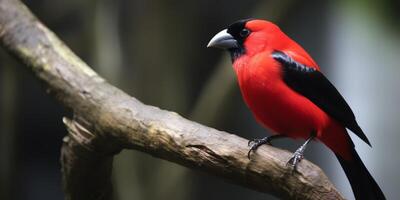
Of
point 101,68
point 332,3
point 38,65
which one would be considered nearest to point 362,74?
point 332,3

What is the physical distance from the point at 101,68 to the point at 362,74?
5.34ft

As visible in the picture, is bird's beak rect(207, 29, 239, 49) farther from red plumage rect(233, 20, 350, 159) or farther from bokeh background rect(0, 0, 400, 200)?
bokeh background rect(0, 0, 400, 200)

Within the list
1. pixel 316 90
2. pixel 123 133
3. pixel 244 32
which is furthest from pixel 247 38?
pixel 123 133

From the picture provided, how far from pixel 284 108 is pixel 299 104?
2.2 inches

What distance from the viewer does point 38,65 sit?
266cm

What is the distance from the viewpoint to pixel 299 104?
2.43m

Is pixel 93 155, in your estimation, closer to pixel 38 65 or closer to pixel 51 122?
pixel 38 65

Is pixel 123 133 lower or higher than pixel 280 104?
lower

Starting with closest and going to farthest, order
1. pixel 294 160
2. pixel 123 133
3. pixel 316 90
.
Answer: pixel 294 160 < pixel 123 133 < pixel 316 90

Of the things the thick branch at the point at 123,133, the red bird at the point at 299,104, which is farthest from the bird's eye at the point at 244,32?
the thick branch at the point at 123,133

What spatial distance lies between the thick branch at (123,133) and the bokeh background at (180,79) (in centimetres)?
64

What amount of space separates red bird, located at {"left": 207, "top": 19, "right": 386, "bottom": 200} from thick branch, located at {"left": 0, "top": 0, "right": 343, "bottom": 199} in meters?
0.32

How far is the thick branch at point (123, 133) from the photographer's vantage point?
2010mm

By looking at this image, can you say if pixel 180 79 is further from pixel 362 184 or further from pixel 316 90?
pixel 362 184
